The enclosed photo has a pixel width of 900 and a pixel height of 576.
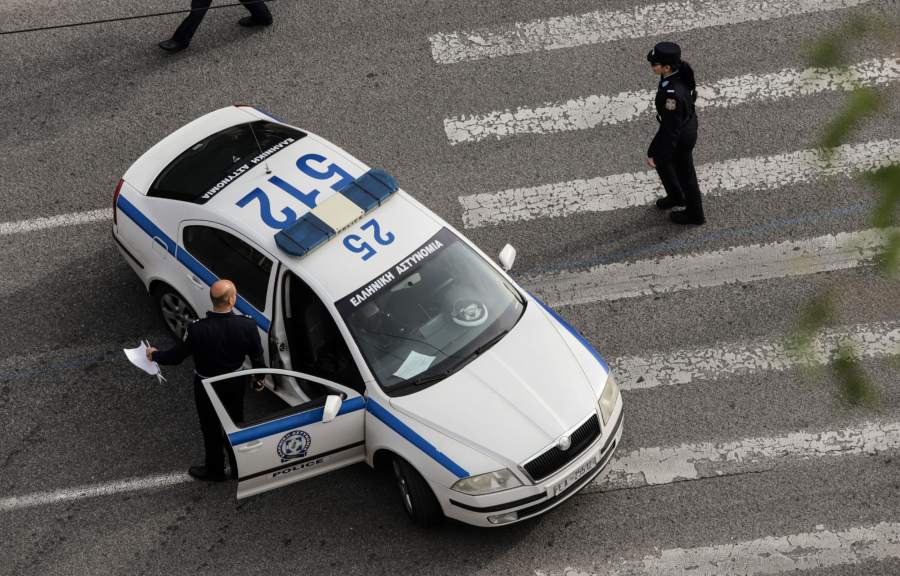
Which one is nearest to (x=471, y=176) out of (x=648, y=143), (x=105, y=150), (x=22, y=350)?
(x=648, y=143)

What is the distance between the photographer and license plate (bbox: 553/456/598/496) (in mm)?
5578

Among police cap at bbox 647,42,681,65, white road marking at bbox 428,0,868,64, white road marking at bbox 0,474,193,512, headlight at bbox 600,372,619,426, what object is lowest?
white road marking at bbox 0,474,193,512

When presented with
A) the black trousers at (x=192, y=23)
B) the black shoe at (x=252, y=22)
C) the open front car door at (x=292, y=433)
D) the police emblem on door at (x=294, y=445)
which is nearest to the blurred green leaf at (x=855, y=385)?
the open front car door at (x=292, y=433)

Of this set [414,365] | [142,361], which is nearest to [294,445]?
[414,365]

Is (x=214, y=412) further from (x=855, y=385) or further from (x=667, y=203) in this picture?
(x=855, y=385)

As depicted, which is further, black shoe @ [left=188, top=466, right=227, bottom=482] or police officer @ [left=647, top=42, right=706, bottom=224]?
police officer @ [left=647, top=42, right=706, bottom=224]

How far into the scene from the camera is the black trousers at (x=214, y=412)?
5.67m

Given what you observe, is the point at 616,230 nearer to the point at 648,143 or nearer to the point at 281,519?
the point at 648,143

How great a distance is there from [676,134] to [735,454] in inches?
110

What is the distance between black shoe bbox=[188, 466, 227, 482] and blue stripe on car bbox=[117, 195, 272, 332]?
3.78 ft

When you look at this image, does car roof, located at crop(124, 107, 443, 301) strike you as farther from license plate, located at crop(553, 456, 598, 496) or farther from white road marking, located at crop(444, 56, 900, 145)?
white road marking, located at crop(444, 56, 900, 145)

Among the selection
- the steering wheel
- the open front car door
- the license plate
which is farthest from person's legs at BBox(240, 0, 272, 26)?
the license plate

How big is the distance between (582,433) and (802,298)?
282cm

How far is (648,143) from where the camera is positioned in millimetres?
8430
